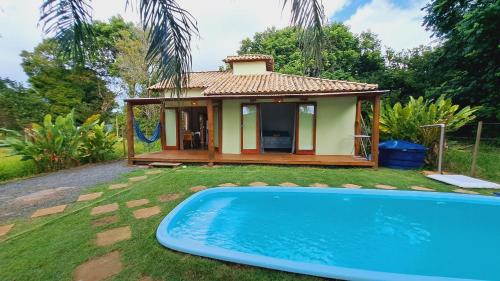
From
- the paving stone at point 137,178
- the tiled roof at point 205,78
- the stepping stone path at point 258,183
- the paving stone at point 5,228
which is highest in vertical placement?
the tiled roof at point 205,78

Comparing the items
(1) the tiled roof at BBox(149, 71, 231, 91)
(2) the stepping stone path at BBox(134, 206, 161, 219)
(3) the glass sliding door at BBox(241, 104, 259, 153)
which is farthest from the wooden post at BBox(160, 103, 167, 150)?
(2) the stepping stone path at BBox(134, 206, 161, 219)

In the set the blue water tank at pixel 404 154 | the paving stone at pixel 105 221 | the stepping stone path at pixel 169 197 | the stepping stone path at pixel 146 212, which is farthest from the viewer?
the blue water tank at pixel 404 154

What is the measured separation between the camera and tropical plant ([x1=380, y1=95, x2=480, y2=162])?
7109 mm

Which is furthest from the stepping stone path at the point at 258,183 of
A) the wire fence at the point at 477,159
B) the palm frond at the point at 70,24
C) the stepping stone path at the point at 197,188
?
the wire fence at the point at 477,159

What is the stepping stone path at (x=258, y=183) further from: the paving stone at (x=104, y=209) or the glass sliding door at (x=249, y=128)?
the glass sliding door at (x=249, y=128)

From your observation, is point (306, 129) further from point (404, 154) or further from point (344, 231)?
point (344, 231)

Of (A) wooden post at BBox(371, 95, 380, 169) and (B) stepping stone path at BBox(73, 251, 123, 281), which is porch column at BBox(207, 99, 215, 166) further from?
(B) stepping stone path at BBox(73, 251, 123, 281)

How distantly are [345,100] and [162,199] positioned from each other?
691cm

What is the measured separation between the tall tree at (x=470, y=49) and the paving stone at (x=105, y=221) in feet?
38.3

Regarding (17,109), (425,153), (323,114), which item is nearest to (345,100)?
(323,114)

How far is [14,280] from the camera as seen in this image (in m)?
2.09

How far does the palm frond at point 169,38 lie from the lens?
1.82 meters

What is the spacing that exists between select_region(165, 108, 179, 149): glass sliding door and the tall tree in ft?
37.3

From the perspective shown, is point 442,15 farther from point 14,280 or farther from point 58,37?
point 14,280
